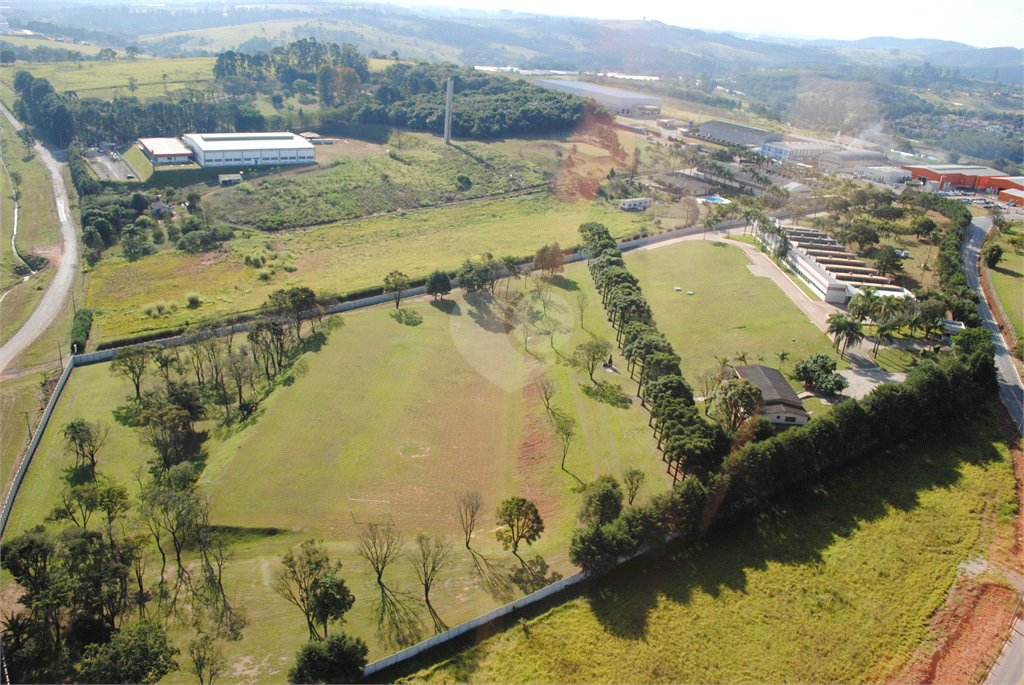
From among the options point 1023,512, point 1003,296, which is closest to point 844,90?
point 1003,296

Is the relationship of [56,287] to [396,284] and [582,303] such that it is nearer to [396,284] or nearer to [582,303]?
[396,284]

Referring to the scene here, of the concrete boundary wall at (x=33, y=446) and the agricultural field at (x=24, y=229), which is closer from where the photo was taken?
the concrete boundary wall at (x=33, y=446)

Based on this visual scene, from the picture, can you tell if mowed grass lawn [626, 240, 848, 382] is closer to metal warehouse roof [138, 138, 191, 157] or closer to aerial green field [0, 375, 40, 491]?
aerial green field [0, 375, 40, 491]

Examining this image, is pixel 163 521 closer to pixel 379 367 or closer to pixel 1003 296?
pixel 379 367

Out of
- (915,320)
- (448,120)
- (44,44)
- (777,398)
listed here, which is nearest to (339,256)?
(777,398)

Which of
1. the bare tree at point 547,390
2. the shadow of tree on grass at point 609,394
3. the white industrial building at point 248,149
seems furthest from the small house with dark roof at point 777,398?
the white industrial building at point 248,149

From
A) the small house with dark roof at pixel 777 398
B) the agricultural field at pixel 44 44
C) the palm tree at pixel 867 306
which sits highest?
the palm tree at pixel 867 306

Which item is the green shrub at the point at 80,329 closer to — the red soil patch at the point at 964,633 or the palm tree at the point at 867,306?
the red soil patch at the point at 964,633
